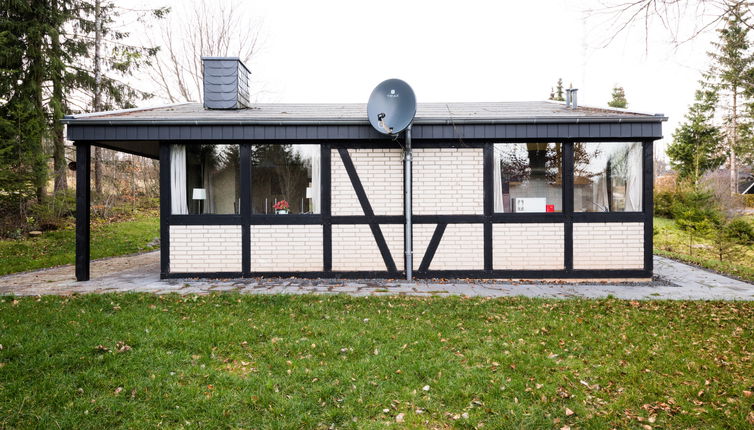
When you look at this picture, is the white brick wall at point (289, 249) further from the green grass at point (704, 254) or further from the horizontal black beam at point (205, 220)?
the green grass at point (704, 254)

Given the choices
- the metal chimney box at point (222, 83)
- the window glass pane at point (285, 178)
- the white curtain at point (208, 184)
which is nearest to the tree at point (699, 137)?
the window glass pane at point (285, 178)

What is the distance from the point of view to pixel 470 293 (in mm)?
5867

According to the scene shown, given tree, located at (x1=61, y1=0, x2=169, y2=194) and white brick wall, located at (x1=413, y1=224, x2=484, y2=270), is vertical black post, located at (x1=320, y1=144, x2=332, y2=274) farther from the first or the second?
tree, located at (x1=61, y1=0, x2=169, y2=194)

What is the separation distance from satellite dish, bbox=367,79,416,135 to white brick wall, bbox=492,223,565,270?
231cm

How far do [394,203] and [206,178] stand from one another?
127 inches

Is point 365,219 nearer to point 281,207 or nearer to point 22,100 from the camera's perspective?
point 281,207

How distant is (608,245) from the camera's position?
6.88m

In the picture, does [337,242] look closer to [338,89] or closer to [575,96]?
[575,96]

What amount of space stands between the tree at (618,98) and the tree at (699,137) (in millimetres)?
9393

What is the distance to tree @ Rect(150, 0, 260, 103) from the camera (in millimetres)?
17109

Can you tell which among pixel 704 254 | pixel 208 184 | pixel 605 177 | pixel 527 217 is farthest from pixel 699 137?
pixel 208 184

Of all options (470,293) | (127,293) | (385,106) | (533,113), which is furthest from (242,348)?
(533,113)

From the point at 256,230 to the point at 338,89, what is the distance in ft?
55.0

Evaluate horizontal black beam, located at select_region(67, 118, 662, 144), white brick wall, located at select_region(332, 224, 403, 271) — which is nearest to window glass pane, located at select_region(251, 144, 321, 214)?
horizontal black beam, located at select_region(67, 118, 662, 144)
